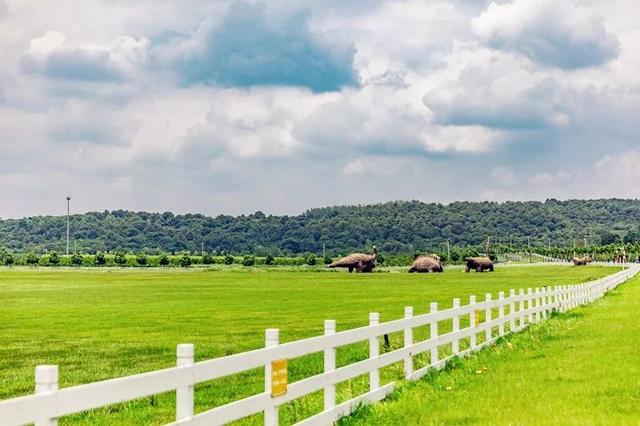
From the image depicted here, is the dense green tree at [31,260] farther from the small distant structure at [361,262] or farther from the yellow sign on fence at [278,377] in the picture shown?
the yellow sign on fence at [278,377]

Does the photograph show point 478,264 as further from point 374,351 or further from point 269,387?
point 269,387

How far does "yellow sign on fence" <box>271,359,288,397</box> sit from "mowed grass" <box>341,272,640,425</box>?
225cm

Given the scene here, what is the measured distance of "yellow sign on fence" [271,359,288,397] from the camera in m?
9.81

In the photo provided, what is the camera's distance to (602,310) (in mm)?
35844


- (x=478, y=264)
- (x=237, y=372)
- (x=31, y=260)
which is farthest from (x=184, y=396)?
(x=31, y=260)

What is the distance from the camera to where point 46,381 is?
19.5 ft

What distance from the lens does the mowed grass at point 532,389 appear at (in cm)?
1209

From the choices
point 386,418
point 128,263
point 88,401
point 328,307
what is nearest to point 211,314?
point 328,307

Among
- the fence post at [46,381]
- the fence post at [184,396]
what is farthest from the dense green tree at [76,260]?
the fence post at [46,381]

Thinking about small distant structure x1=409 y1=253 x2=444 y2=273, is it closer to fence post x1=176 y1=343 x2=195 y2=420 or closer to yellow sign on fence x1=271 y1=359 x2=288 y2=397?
yellow sign on fence x1=271 y1=359 x2=288 y2=397

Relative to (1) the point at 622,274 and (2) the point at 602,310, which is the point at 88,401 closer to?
(2) the point at 602,310

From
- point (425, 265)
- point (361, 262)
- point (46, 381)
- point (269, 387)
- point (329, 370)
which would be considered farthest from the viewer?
point (361, 262)

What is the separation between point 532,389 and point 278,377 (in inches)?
229

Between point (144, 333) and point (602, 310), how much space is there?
17.1 metres
